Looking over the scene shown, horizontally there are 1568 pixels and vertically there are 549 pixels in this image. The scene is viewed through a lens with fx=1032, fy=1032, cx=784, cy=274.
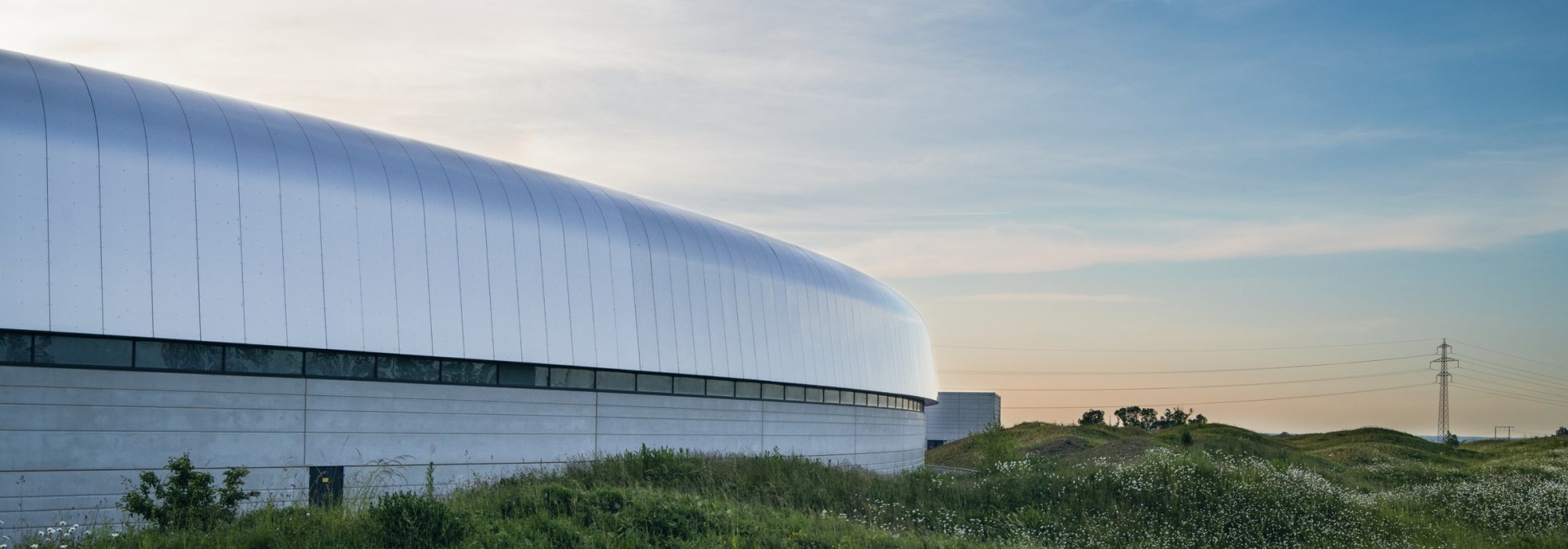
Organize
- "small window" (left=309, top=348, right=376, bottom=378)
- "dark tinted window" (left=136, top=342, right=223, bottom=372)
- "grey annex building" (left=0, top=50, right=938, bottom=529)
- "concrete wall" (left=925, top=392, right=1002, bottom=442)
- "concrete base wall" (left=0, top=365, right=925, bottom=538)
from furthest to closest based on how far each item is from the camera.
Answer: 1. "concrete wall" (left=925, top=392, right=1002, bottom=442)
2. "small window" (left=309, top=348, right=376, bottom=378)
3. "dark tinted window" (left=136, top=342, right=223, bottom=372)
4. "grey annex building" (left=0, top=50, right=938, bottom=529)
5. "concrete base wall" (left=0, top=365, right=925, bottom=538)

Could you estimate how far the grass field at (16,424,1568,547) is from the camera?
1505 cm

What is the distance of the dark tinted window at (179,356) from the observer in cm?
2000

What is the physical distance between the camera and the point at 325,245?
2264cm

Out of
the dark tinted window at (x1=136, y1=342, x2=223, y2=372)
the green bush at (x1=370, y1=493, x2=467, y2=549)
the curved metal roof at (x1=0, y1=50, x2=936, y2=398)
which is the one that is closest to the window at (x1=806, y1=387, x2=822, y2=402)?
the curved metal roof at (x1=0, y1=50, x2=936, y2=398)

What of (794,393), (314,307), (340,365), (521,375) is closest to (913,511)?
(521,375)

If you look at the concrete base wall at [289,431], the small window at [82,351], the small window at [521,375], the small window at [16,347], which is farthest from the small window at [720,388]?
the small window at [16,347]

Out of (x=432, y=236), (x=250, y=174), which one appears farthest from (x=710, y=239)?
(x=250, y=174)

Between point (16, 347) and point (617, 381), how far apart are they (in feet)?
45.6

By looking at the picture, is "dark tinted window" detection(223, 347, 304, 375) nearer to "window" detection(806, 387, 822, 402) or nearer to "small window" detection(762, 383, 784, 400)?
"small window" detection(762, 383, 784, 400)

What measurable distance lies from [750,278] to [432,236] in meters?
11.9

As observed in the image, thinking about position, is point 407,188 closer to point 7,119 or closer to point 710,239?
point 7,119

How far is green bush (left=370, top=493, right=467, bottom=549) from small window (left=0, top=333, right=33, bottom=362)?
8987mm

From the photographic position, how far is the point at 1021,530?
21609mm

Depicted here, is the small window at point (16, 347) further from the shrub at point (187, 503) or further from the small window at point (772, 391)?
the small window at point (772, 391)
